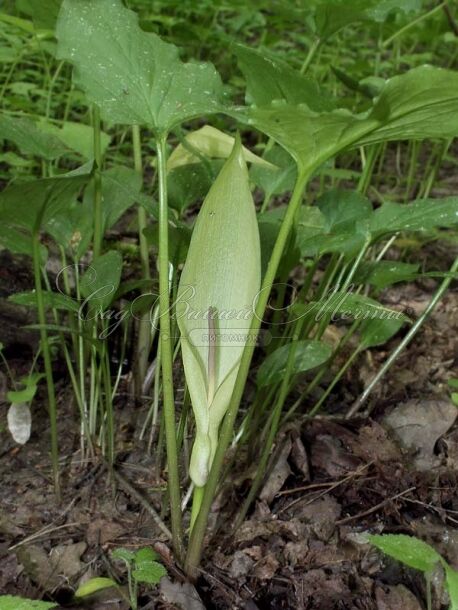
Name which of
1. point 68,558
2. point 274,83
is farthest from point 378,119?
point 68,558

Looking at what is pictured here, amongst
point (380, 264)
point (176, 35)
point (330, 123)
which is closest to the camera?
point (330, 123)

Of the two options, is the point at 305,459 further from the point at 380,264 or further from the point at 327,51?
the point at 327,51

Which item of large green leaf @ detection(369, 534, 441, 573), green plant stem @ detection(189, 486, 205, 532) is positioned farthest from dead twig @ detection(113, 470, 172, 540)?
large green leaf @ detection(369, 534, 441, 573)

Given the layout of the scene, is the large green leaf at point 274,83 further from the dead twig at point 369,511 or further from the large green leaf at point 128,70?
the dead twig at point 369,511

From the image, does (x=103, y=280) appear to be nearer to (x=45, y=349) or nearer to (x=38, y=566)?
(x=45, y=349)

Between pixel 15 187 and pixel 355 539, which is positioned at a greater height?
pixel 15 187

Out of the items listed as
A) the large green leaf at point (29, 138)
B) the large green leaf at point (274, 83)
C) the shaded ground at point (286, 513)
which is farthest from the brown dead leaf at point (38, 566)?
the large green leaf at point (274, 83)

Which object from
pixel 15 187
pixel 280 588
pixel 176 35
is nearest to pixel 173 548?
pixel 280 588
